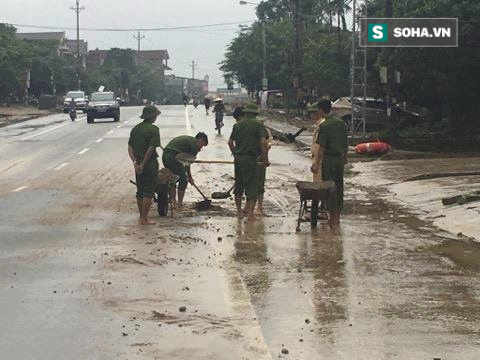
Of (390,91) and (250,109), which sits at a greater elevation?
(390,91)

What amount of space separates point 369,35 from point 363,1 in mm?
5450

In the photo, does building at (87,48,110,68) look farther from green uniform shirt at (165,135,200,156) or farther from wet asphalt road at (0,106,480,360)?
wet asphalt road at (0,106,480,360)

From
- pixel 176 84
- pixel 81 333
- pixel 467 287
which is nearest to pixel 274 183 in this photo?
pixel 467 287

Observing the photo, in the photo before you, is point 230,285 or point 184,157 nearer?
point 230,285

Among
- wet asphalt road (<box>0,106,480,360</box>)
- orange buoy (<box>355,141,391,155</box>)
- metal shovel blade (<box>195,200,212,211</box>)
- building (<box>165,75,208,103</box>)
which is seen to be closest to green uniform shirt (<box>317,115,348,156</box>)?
wet asphalt road (<box>0,106,480,360</box>)

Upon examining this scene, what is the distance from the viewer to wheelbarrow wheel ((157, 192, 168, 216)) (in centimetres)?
1271

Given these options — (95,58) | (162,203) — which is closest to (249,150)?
(162,203)

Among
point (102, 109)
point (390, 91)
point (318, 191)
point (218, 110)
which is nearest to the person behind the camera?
point (318, 191)

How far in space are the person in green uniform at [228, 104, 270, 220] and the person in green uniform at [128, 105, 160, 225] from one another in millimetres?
1205

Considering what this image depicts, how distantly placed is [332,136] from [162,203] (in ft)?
9.65

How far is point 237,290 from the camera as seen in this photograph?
7.70 metres

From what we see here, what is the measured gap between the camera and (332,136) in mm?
11586

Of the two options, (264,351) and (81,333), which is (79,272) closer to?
(81,333)

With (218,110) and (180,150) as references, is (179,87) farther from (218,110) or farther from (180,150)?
(180,150)
